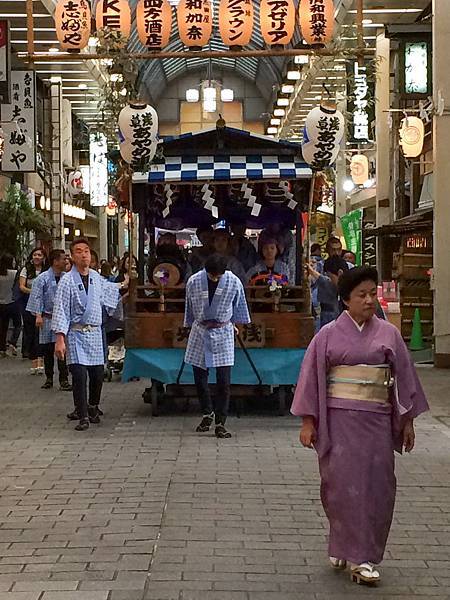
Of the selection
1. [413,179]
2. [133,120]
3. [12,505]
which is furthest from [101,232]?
[12,505]

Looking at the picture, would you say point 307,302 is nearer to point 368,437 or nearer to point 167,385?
point 167,385

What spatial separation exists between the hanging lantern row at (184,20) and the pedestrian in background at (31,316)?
11.6 ft

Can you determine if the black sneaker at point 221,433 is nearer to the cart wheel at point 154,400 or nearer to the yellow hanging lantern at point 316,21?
the cart wheel at point 154,400

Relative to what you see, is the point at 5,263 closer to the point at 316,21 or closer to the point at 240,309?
the point at 316,21

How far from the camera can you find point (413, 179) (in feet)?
69.7

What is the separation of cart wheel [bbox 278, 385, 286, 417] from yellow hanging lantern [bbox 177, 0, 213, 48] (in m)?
6.75

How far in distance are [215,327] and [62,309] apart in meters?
1.55

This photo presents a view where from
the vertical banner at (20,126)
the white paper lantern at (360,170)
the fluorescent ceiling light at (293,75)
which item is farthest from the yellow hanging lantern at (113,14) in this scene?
the fluorescent ceiling light at (293,75)

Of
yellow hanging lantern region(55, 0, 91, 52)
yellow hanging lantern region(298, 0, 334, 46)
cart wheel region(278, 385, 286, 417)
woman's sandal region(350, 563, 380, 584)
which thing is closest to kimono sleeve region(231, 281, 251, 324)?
cart wheel region(278, 385, 286, 417)

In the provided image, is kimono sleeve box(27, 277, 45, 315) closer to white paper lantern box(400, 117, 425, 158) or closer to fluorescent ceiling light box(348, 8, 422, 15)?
white paper lantern box(400, 117, 425, 158)

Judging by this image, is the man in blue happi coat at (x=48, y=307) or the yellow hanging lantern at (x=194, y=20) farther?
the yellow hanging lantern at (x=194, y=20)

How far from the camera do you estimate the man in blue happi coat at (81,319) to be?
9141 mm

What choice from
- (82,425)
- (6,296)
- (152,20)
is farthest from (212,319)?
(6,296)

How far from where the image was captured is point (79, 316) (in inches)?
363
